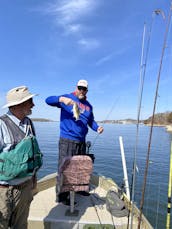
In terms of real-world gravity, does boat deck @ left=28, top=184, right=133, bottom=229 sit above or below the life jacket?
below

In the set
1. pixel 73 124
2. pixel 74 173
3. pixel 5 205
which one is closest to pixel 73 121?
pixel 73 124

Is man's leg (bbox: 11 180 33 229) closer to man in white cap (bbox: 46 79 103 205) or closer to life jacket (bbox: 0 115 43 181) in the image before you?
life jacket (bbox: 0 115 43 181)

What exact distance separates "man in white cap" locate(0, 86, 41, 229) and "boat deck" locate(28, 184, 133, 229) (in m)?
1.11

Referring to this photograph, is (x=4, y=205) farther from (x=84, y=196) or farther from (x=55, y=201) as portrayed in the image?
(x=84, y=196)

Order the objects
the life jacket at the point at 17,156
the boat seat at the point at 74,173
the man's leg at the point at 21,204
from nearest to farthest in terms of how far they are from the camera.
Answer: the life jacket at the point at 17,156 → the man's leg at the point at 21,204 → the boat seat at the point at 74,173

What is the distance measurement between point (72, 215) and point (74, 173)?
2.39 ft

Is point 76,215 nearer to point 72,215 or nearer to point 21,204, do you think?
point 72,215

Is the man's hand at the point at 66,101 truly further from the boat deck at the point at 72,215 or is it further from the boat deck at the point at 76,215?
the boat deck at the point at 72,215

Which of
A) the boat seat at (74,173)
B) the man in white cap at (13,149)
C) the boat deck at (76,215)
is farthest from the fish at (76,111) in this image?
the boat deck at (76,215)

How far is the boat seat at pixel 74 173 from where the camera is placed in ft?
12.9

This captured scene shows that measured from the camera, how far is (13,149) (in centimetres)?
243

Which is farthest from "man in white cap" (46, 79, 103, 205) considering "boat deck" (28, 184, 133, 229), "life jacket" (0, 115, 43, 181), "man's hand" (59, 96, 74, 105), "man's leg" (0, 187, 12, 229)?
"man's leg" (0, 187, 12, 229)

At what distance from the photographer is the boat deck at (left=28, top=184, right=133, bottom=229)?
3768 millimetres

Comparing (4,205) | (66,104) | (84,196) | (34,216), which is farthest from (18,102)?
(84,196)
